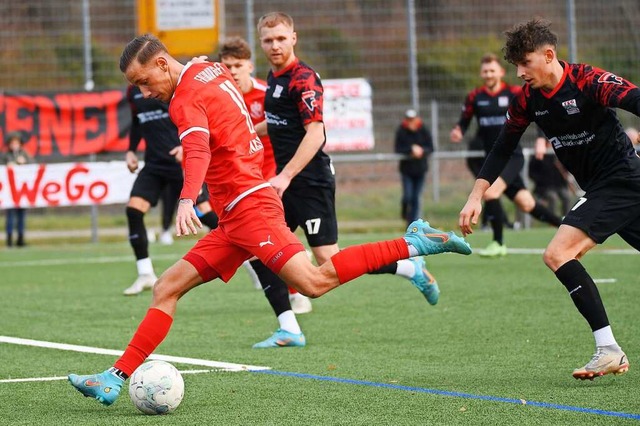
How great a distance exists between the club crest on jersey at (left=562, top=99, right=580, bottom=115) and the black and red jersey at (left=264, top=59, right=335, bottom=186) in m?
2.20

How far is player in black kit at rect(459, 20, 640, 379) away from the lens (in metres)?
6.59

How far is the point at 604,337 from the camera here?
6.62 m

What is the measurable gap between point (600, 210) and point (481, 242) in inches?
412

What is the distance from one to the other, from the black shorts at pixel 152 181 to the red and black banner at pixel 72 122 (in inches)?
324

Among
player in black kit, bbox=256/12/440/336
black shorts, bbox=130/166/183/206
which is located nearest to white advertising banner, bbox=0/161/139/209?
black shorts, bbox=130/166/183/206

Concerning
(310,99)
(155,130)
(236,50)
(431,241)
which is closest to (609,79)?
(431,241)

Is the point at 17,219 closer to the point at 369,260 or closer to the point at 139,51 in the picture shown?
the point at 139,51

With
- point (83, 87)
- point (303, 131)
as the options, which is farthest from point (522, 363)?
point (83, 87)

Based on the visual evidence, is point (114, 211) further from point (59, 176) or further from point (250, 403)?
point (250, 403)

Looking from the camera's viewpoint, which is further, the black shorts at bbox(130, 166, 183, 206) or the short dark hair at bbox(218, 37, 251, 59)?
the black shorts at bbox(130, 166, 183, 206)

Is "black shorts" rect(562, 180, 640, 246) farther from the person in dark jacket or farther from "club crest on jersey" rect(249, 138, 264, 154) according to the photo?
the person in dark jacket

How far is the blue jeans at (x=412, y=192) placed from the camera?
20844mm

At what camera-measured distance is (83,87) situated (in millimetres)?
20266

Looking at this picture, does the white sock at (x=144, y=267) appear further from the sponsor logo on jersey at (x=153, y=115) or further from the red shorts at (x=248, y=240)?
the red shorts at (x=248, y=240)
